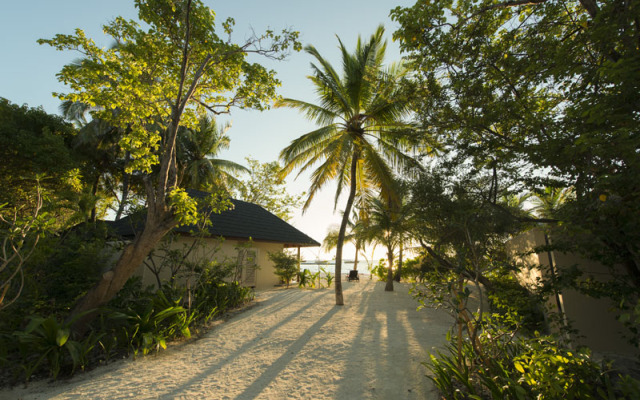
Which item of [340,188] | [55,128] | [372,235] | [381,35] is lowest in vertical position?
[372,235]

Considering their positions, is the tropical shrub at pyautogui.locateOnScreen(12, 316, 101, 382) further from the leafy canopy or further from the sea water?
the sea water

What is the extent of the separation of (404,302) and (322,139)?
7218 millimetres

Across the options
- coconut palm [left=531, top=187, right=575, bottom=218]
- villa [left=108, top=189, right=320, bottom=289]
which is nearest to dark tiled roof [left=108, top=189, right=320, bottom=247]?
villa [left=108, top=189, right=320, bottom=289]

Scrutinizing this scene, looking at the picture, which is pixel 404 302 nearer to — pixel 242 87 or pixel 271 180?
pixel 242 87

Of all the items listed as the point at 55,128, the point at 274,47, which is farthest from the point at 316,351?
the point at 55,128

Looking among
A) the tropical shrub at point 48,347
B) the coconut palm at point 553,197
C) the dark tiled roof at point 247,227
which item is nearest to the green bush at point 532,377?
the coconut palm at point 553,197

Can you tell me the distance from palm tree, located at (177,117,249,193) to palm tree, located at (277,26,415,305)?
10664 millimetres

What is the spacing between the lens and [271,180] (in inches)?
1022

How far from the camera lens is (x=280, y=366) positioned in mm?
4918

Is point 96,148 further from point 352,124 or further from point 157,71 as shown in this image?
point 352,124

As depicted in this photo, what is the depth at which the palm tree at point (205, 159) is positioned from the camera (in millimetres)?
19917

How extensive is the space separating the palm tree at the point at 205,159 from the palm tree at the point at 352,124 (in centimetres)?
1066

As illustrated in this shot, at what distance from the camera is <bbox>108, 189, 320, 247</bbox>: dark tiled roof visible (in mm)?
11836

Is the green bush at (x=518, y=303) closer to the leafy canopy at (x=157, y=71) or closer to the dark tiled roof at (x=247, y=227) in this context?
the leafy canopy at (x=157, y=71)
